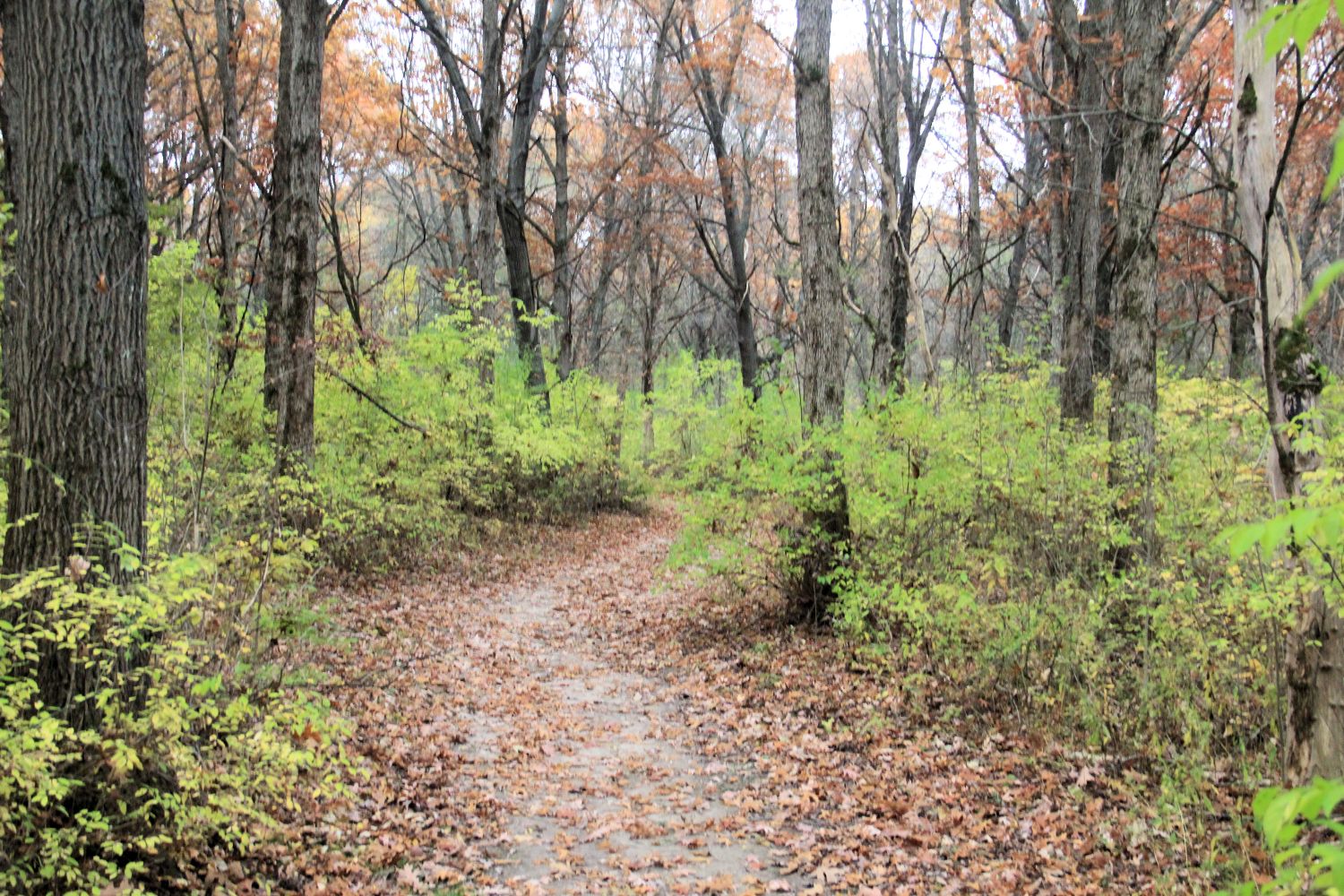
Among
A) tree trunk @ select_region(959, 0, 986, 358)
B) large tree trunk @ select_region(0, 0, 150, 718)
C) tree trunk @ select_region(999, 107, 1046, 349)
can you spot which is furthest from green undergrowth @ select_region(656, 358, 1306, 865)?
tree trunk @ select_region(999, 107, 1046, 349)

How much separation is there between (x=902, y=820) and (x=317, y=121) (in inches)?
383

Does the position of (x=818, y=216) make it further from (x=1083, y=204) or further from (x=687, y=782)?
(x=687, y=782)

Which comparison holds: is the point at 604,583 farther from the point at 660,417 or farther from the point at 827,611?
the point at 660,417

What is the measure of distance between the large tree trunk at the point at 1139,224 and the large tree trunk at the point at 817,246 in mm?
2641

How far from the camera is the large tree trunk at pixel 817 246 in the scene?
9281 millimetres

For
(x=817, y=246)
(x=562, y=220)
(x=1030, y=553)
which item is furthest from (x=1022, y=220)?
(x=1030, y=553)

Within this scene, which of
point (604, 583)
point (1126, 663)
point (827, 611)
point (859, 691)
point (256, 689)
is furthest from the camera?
point (604, 583)

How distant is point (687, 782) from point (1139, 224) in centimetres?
641

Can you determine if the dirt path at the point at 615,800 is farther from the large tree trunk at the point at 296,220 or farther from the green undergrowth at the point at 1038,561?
the large tree trunk at the point at 296,220

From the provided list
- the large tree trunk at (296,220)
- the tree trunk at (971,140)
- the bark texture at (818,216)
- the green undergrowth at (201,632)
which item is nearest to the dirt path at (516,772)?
the green undergrowth at (201,632)

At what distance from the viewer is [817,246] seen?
9367 mm

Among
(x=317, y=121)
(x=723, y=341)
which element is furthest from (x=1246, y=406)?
(x=723, y=341)

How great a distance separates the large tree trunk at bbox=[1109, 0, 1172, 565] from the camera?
802cm

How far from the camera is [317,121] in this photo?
412 inches
